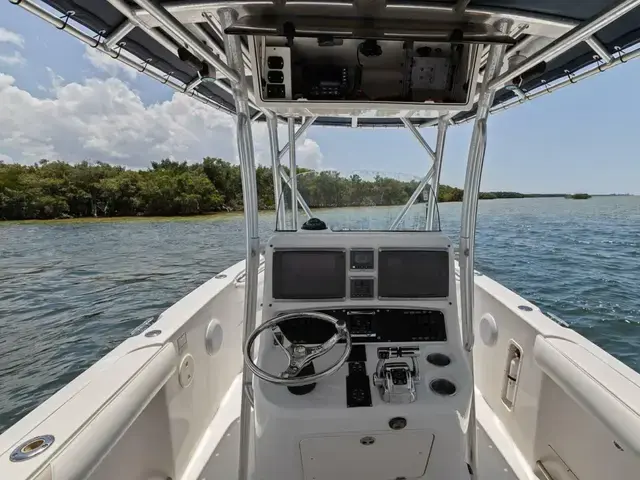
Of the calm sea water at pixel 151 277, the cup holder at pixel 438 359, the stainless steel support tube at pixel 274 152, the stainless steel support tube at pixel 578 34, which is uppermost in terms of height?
the stainless steel support tube at pixel 578 34

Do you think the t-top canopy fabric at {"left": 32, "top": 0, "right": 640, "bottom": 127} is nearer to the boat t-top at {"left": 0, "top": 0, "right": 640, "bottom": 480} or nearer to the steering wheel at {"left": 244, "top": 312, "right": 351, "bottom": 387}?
the boat t-top at {"left": 0, "top": 0, "right": 640, "bottom": 480}

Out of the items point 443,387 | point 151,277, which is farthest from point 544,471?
point 151,277

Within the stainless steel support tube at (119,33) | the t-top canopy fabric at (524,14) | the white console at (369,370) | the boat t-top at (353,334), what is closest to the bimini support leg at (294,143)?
the boat t-top at (353,334)

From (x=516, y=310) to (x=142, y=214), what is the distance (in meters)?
18.3

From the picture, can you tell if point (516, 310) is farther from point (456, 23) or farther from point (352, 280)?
point (456, 23)

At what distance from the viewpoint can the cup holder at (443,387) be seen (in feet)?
4.19

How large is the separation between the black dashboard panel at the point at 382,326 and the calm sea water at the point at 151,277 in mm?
488

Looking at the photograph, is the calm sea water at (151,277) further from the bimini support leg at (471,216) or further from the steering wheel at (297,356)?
the steering wheel at (297,356)

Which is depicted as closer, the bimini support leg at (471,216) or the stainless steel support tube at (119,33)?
the stainless steel support tube at (119,33)

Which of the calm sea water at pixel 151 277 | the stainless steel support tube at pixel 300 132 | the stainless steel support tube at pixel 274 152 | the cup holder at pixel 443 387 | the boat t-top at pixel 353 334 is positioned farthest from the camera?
the calm sea water at pixel 151 277

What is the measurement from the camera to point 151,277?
8.52 m

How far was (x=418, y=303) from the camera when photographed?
1588mm

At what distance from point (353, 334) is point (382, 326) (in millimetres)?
131

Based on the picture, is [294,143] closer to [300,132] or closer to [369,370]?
[300,132]
